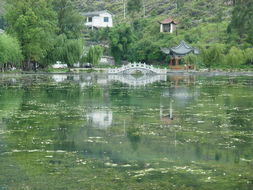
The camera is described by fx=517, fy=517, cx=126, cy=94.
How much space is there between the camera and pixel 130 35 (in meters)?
100

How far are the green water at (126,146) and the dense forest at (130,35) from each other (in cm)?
4333

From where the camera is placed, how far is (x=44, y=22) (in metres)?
76.1

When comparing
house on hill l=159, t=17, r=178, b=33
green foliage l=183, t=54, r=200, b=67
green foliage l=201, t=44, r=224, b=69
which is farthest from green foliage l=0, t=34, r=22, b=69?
house on hill l=159, t=17, r=178, b=33

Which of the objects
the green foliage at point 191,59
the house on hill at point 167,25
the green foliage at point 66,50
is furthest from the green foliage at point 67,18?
the house on hill at point 167,25

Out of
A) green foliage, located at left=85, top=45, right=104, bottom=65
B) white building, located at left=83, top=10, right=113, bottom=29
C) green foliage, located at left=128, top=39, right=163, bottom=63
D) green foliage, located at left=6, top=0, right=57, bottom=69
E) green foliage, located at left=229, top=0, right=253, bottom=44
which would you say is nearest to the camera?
green foliage, located at left=6, top=0, right=57, bottom=69

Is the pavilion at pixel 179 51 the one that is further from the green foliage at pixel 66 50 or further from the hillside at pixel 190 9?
the hillside at pixel 190 9

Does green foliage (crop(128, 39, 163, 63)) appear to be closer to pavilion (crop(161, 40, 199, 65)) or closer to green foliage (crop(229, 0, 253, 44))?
pavilion (crop(161, 40, 199, 65))

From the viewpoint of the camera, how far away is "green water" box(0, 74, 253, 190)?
13.4 m

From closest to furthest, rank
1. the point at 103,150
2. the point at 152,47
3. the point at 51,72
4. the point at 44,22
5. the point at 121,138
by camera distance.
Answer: the point at 103,150 < the point at 121,138 < the point at 44,22 < the point at 51,72 < the point at 152,47

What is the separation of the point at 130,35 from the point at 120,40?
7.68ft

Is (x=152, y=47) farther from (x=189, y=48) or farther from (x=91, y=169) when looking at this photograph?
(x=91, y=169)

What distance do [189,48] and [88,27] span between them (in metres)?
41.3

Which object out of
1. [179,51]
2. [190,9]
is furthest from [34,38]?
[190,9]

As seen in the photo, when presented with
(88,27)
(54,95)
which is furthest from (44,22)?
(88,27)
